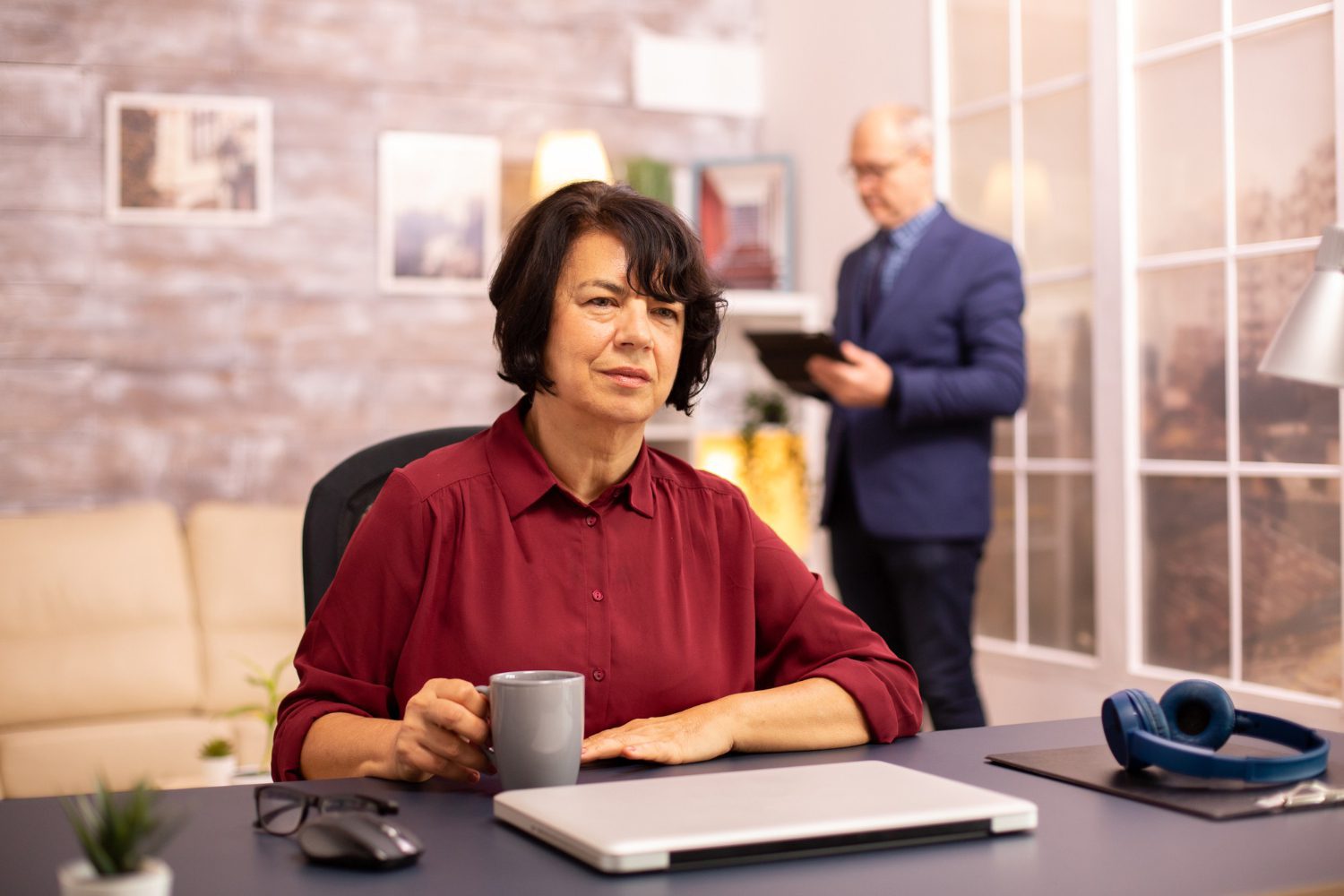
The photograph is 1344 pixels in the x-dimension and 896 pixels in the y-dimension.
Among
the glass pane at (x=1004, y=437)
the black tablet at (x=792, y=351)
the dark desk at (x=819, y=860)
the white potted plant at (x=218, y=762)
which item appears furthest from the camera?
the glass pane at (x=1004, y=437)

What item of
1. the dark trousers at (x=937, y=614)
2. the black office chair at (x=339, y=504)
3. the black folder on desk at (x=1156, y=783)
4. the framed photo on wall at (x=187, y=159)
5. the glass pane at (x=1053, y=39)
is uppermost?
the glass pane at (x=1053, y=39)

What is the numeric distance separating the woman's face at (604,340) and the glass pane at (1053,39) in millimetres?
2427

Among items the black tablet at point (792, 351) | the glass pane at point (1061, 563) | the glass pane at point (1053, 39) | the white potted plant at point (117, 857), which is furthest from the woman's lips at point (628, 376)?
the glass pane at point (1053, 39)

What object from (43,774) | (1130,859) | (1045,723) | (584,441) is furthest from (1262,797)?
(43,774)

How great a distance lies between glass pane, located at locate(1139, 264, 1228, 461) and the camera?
317cm

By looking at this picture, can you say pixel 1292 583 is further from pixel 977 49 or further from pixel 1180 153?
pixel 977 49

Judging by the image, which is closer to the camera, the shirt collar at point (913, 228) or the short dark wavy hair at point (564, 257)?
the short dark wavy hair at point (564, 257)

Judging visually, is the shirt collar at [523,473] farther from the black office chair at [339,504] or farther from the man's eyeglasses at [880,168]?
the man's eyeglasses at [880,168]

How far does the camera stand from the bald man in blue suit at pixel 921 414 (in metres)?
3.13

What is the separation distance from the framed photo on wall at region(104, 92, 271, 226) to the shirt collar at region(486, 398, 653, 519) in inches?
118

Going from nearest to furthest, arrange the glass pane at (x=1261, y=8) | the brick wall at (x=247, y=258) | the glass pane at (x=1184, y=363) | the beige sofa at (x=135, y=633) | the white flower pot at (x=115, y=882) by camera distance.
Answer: the white flower pot at (x=115, y=882) → the glass pane at (x=1261, y=8) → the glass pane at (x=1184, y=363) → the beige sofa at (x=135, y=633) → the brick wall at (x=247, y=258)

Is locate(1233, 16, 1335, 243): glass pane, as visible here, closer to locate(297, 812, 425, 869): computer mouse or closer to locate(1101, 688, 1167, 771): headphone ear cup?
locate(1101, 688, 1167, 771): headphone ear cup

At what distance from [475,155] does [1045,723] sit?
3.45m

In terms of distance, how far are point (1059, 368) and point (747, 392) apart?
128 cm
